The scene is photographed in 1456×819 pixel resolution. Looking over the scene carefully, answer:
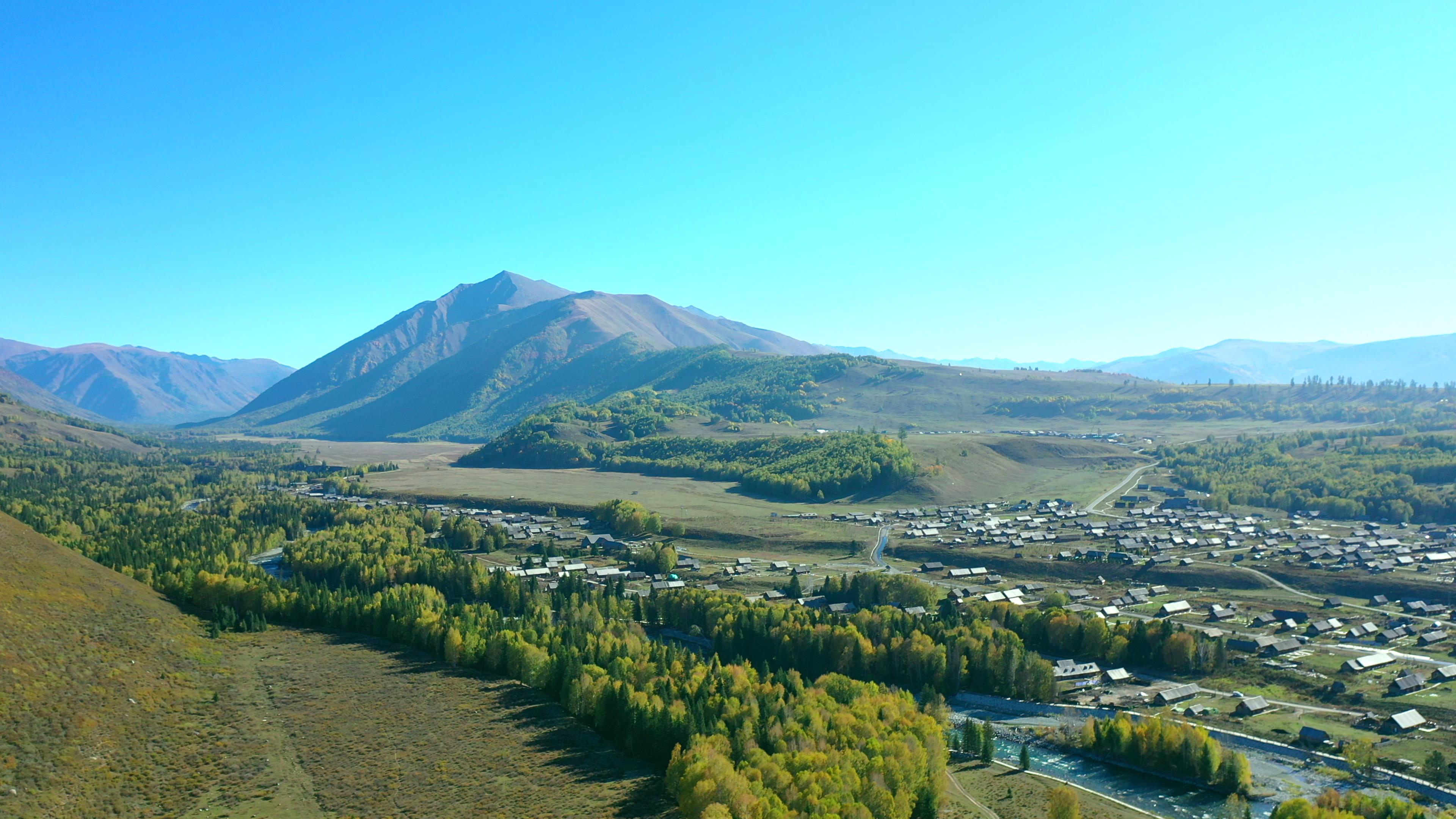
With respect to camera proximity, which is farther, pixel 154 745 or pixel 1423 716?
pixel 1423 716

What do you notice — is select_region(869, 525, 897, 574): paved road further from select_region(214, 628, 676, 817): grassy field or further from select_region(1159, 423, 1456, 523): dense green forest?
select_region(1159, 423, 1456, 523): dense green forest

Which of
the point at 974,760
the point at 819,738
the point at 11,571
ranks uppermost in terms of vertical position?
the point at 11,571

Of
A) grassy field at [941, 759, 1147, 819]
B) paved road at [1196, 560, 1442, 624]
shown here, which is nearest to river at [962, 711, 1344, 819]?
grassy field at [941, 759, 1147, 819]

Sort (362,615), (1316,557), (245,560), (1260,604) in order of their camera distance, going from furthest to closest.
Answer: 1. (245,560)
2. (1316,557)
3. (1260,604)
4. (362,615)

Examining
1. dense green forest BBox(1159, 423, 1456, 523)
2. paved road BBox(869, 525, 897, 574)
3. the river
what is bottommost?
the river

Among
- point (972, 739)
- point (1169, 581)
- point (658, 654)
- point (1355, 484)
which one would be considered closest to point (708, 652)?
point (658, 654)

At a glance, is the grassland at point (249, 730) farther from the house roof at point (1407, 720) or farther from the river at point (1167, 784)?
the house roof at point (1407, 720)

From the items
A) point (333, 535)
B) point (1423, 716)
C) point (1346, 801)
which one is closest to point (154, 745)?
point (1346, 801)

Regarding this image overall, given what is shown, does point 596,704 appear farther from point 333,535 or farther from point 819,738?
point 333,535
